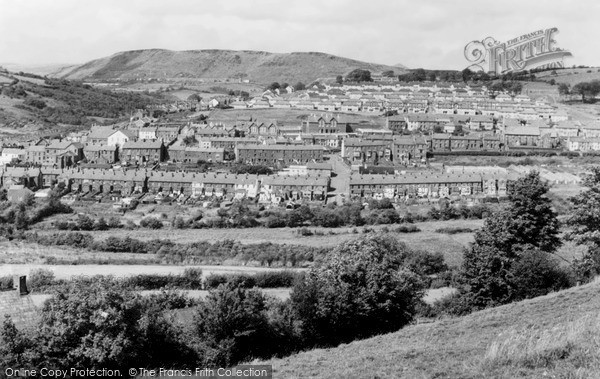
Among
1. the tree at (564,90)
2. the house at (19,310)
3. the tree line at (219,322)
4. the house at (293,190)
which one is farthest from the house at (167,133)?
the tree at (564,90)

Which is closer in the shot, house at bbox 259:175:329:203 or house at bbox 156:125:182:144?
house at bbox 259:175:329:203

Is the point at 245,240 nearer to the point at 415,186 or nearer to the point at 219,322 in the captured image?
the point at 415,186

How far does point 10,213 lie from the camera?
30.2 m

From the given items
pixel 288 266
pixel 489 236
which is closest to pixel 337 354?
pixel 489 236

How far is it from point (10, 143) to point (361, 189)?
25.0 meters

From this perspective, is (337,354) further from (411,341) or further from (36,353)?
(36,353)

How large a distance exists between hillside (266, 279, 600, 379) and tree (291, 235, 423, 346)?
1660 mm

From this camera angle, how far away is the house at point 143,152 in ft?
136

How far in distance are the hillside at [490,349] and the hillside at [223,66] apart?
3655 inches

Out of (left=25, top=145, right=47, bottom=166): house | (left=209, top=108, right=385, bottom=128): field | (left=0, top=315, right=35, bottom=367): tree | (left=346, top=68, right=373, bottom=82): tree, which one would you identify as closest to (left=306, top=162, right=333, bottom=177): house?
(left=209, top=108, right=385, bottom=128): field

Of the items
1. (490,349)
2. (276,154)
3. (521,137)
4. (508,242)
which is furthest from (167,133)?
(490,349)

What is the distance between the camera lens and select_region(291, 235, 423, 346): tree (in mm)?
12773

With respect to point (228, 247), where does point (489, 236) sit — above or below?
above

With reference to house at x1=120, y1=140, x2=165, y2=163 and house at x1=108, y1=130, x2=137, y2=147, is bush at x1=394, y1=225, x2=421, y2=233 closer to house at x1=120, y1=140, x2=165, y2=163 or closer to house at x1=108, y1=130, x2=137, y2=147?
house at x1=120, y1=140, x2=165, y2=163
